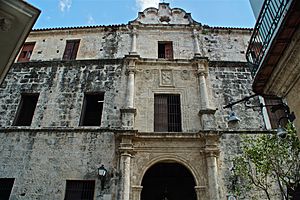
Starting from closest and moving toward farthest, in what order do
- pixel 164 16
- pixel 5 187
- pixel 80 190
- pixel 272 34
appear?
1. pixel 272 34
2. pixel 80 190
3. pixel 5 187
4. pixel 164 16

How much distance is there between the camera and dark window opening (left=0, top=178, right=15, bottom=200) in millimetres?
9430

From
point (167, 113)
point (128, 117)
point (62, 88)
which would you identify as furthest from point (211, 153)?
point (62, 88)

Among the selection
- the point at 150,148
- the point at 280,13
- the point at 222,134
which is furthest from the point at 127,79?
the point at 280,13

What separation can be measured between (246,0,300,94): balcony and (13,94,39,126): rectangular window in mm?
10004

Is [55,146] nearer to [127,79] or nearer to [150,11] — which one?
[127,79]

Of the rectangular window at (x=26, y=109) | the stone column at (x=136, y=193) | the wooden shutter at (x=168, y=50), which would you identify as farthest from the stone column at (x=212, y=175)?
the rectangular window at (x=26, y=109)

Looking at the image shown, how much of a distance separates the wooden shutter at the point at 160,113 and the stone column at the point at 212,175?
85.0 inches

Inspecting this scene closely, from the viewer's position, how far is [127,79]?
12039mm

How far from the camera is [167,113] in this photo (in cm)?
1127

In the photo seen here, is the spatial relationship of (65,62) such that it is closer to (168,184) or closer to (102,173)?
(102,173)

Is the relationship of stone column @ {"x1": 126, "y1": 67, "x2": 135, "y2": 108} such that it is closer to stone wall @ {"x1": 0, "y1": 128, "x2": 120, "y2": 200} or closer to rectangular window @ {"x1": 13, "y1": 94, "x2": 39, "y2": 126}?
stone wall @ {"x1": 0, "y1": 128, "x2": 120, "y2": 200}

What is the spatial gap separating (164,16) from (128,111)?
7234 mm

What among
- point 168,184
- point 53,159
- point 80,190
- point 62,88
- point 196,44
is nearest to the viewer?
point 80,190

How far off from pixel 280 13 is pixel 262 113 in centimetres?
794
